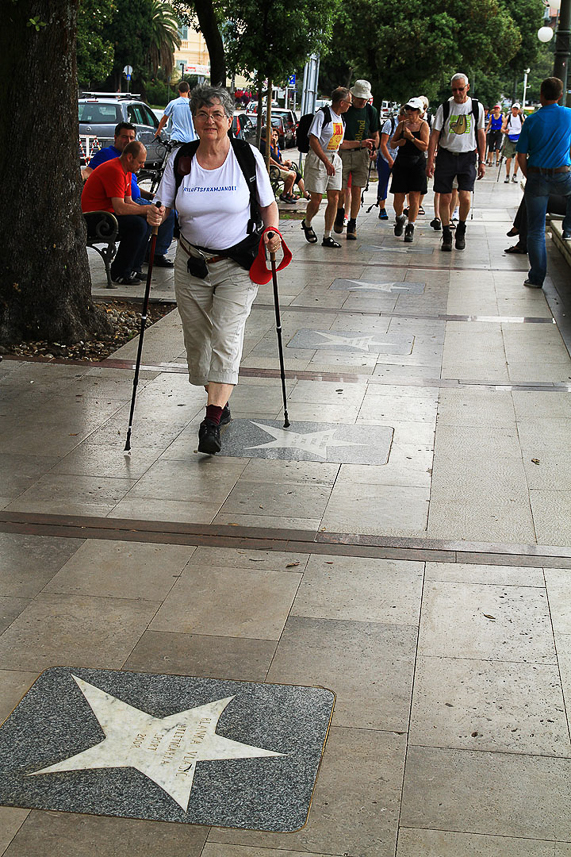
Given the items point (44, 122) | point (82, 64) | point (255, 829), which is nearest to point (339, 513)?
point (255, 829)

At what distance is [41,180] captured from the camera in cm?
802

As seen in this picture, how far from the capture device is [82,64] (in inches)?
1587

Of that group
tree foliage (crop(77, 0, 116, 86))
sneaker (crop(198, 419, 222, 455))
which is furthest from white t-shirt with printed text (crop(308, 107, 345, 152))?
tree foliage (crop(77, 0, 116, 86))

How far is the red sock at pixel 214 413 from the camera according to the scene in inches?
238

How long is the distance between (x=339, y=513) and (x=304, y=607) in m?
1.04

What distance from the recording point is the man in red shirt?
10.2m

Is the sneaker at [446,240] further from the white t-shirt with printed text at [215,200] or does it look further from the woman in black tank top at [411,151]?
the white t-shirt with printed text at [215,200]

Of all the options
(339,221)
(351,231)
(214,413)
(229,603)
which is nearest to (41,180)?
(214,413)

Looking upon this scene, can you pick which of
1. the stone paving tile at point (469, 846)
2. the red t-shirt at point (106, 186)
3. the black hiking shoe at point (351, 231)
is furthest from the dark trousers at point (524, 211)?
the stone paving tile at point (469, 846)

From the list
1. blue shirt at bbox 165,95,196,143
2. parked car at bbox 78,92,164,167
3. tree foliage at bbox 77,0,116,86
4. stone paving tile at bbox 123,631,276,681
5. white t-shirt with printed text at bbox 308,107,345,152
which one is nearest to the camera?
stone paving tile at bbox 123,631,276,681

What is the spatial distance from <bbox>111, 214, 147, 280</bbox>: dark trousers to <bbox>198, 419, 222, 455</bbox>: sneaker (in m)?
4.92

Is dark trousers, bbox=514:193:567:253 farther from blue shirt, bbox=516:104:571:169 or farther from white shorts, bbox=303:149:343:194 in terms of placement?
blue shirt, bbox=516:104:571:169

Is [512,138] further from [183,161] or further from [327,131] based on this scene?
[183,161]

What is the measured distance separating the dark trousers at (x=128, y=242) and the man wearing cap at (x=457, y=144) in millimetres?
4513
